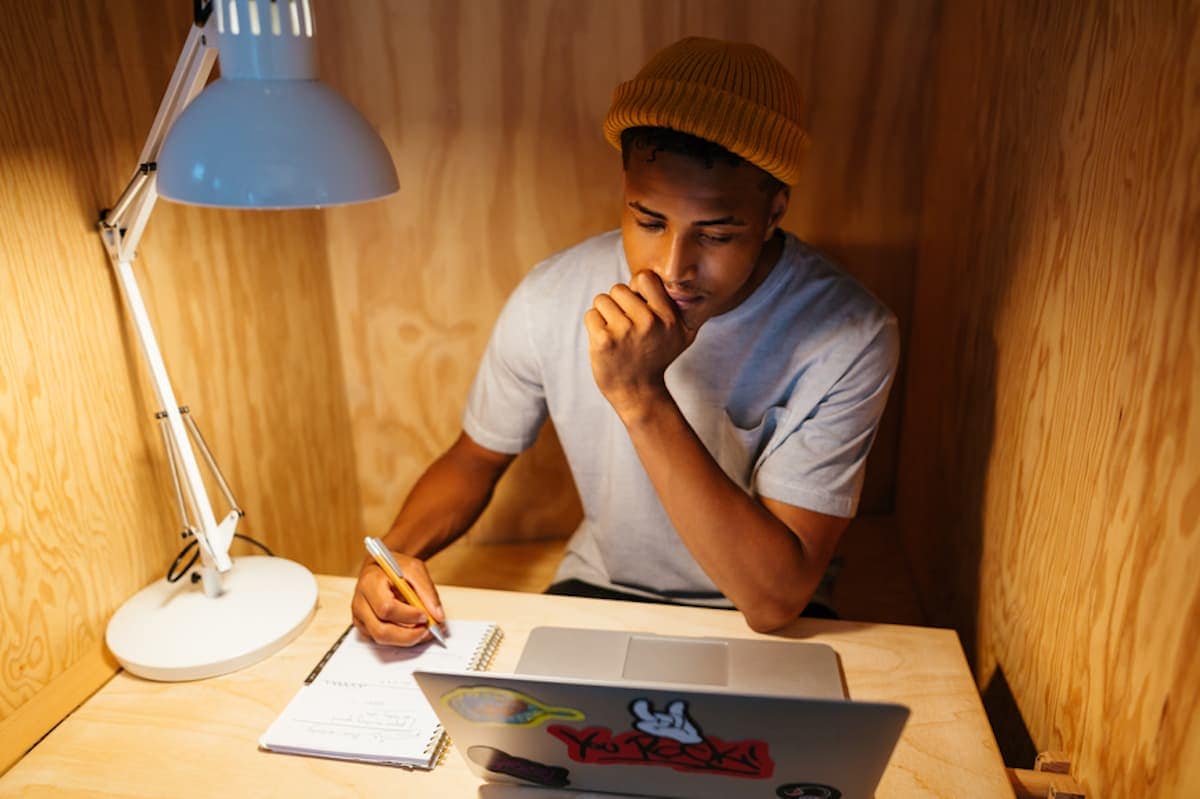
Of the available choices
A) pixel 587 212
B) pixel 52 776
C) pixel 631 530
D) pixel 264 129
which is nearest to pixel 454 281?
pixel 587 212

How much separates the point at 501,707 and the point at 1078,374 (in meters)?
0.67

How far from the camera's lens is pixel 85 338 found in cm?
105

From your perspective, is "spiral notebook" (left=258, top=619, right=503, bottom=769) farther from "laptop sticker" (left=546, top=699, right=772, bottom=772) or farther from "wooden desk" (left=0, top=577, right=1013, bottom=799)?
"laptop sticker" (left=546, top=699, right=772, bottom=772)

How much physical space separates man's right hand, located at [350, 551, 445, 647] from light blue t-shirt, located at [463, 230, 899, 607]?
0.36 m

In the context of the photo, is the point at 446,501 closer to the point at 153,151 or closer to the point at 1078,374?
the point at 153,151

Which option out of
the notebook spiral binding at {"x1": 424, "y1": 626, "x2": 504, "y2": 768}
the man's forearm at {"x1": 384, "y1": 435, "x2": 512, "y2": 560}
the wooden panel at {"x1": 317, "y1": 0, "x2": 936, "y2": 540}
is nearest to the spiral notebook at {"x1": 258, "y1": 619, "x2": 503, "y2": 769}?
the notebook spiral binding at {"x1": 424, "y1": 626, "x2": 504, "y2": 768}

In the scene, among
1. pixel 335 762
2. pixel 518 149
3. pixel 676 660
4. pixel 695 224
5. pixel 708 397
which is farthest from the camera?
pixel 518 149

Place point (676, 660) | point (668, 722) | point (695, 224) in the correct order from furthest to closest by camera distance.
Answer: point (695, 224)
point (676, 660)
point (668, 722)

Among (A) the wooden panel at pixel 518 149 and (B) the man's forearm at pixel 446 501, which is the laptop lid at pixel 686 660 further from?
(A) the wooden panel at pixel 518 149

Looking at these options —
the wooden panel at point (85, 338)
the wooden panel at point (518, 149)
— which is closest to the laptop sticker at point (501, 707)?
the wooden panel at point (85, 338)

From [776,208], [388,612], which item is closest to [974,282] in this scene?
[776,208]

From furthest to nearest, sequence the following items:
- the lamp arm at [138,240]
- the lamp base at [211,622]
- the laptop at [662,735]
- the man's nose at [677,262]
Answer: the man's nose at [677,262], the lamp base at [211,622], the lamp arm at [138,240], the laptop at [662,735]

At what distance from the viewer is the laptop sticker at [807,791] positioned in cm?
77

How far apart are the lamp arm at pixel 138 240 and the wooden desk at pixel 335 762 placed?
156 mm
